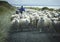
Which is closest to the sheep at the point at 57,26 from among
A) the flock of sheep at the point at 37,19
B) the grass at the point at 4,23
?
the flock of sheep at the point at 37,19

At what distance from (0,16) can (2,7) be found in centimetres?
12

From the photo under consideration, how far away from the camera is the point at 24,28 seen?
4.43ft

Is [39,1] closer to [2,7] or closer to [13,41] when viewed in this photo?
[2,7]

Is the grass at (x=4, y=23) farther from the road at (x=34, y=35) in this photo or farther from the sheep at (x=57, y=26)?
the sheep at (x=57, y=26)

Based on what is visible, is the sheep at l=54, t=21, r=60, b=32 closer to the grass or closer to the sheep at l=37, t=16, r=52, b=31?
the sheep at l=37, t=16, r=52, b=31

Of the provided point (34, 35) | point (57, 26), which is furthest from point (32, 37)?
point (57, 26)

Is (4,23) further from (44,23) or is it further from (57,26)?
(57,26)

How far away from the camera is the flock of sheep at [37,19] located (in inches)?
53.7

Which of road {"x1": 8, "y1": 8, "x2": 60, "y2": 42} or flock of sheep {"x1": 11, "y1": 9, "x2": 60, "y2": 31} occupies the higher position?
flock of sheep {"x1": 11, "y1": 9, "x2": 60, "y2": 31}

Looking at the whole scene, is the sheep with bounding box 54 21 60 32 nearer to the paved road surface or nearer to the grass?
the paved road surface

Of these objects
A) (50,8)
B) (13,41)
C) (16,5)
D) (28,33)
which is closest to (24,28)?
Result: (28,33)

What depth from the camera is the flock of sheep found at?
1363 millimetres

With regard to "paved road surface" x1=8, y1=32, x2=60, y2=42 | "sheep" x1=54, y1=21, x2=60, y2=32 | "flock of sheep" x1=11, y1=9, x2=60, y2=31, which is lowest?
"paved road surface" x1=8, y1=32, x2=60, y2=42

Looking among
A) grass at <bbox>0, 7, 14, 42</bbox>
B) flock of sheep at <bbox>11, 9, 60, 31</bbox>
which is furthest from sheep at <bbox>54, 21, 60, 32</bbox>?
grass at <bbox>0, 7, 14, 42</bbox>
